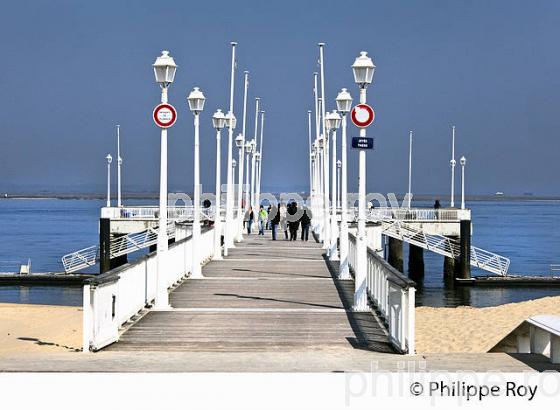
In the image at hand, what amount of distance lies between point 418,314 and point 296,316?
49.2 feet

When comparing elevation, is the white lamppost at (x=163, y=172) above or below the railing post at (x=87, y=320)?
above

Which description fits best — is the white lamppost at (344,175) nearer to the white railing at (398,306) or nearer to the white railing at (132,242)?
the white railing at (398,306)

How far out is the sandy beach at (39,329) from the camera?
20.5 meters

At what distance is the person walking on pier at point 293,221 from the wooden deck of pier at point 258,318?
17735 millimetres

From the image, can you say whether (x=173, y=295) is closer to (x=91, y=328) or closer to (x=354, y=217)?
(x=91, y=328)

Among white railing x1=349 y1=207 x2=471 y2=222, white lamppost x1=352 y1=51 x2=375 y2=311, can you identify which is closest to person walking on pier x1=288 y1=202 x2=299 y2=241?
white railing x1=349 y1=207 x2=471 y2=222

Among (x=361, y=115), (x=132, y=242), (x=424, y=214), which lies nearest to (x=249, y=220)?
(x=132, y=242)

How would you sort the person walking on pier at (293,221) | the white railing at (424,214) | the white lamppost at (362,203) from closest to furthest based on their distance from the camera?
1. the white lamppost at (362,203)
2. the person walking on pier at (293,221)
3. the white railing at (424,214)

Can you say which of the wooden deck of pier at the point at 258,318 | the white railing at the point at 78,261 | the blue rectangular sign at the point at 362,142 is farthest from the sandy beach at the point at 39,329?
the white railing at the point at 78,261

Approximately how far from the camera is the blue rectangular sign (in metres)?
16.3

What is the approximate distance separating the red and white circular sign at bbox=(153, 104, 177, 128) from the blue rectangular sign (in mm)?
3377

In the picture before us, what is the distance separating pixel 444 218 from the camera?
60.5m
